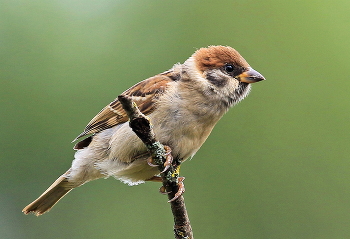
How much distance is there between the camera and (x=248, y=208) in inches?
242

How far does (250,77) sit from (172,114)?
0.80 m

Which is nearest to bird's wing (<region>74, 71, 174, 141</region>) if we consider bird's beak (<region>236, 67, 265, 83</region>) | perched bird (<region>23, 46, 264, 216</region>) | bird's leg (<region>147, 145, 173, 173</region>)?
perched bird (<region>23, 46, 264, 216</region>)

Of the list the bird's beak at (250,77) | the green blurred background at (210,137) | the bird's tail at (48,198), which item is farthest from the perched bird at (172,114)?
the green blurred background at (210,137)

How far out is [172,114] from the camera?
4.25 m

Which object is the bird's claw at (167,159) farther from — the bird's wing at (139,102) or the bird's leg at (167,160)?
the bird's wing at (139,102)

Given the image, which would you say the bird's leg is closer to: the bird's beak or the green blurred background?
the bird's beak

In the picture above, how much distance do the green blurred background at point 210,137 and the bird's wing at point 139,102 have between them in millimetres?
1250

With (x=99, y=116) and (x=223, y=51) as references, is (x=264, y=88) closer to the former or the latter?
(x=223, y=51)

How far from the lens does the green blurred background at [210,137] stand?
20.2 feet

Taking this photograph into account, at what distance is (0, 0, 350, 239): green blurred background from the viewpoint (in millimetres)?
6152

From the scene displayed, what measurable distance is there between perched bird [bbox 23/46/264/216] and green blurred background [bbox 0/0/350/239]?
1312mm

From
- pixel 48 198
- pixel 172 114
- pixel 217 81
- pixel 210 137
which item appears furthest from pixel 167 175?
pixel 210 137

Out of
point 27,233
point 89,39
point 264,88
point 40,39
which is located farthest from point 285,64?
point 27,233

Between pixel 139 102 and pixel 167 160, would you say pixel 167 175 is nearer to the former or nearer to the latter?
pixel 167 160
